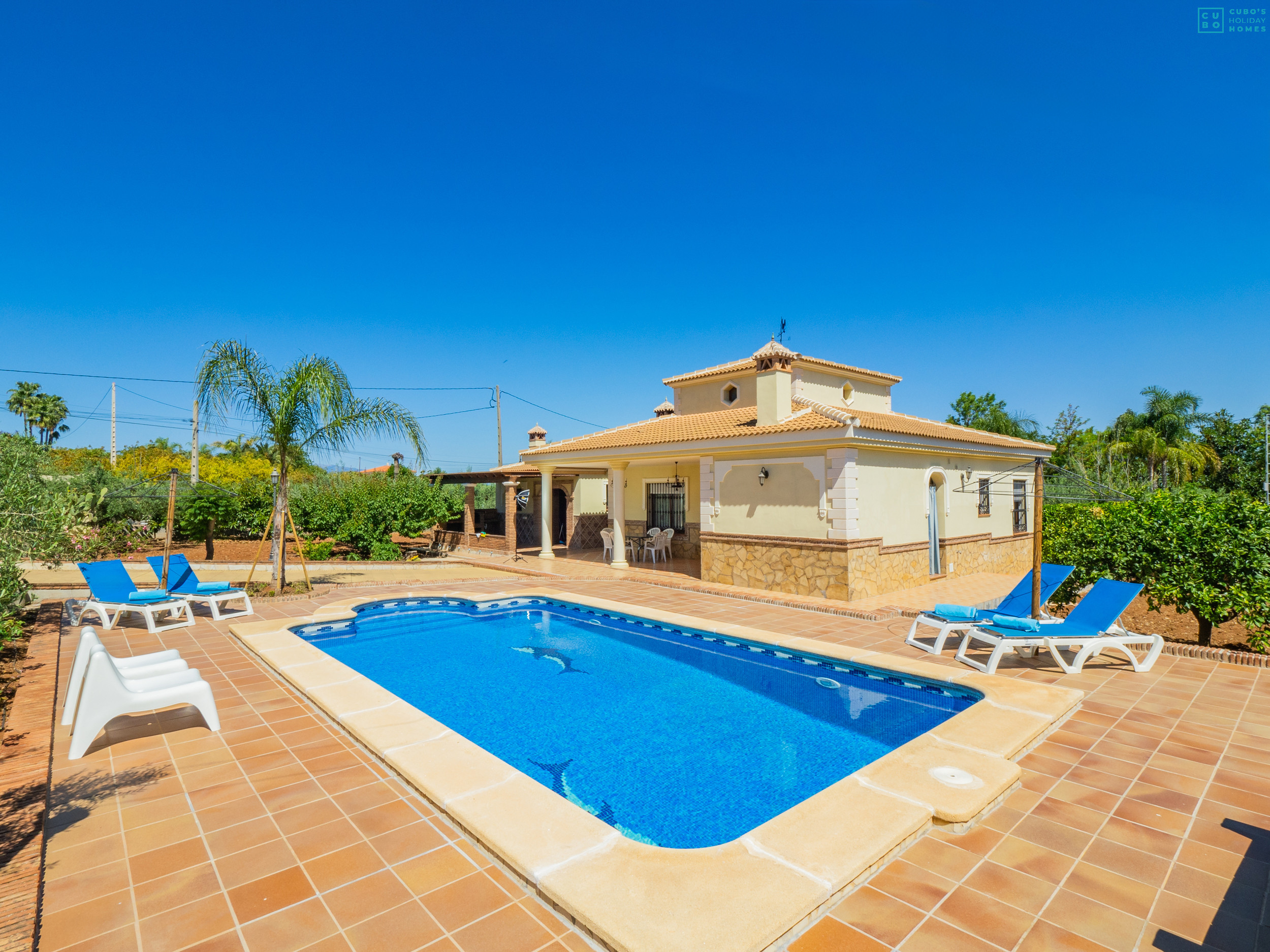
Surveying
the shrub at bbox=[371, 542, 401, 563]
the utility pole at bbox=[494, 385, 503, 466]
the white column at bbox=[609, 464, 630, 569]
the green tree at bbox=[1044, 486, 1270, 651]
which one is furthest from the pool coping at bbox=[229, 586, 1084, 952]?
the utility pole at bbox=[494, 385, 503, 466]

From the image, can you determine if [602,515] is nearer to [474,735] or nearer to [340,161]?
[340,161]

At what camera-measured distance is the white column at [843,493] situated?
11.7 metres

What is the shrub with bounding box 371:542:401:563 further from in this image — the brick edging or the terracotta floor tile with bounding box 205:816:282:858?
the terracotta floor tile with bounding box 205:816:282:858

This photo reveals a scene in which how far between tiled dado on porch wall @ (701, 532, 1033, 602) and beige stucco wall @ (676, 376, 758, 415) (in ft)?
19.0

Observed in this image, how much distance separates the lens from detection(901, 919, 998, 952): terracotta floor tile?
106 inches

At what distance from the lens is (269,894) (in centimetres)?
308

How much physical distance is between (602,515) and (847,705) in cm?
1709

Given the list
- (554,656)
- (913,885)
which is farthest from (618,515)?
(913,885)

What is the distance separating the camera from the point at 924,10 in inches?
444

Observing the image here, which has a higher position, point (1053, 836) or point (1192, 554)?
point (1192, 554)

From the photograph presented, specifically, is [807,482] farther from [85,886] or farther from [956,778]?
[85,886]

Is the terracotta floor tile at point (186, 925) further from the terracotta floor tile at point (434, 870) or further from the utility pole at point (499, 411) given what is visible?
the utility pole at point (499, 411)

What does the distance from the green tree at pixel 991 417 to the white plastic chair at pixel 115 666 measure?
124 ft

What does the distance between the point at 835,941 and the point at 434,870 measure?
209cm
